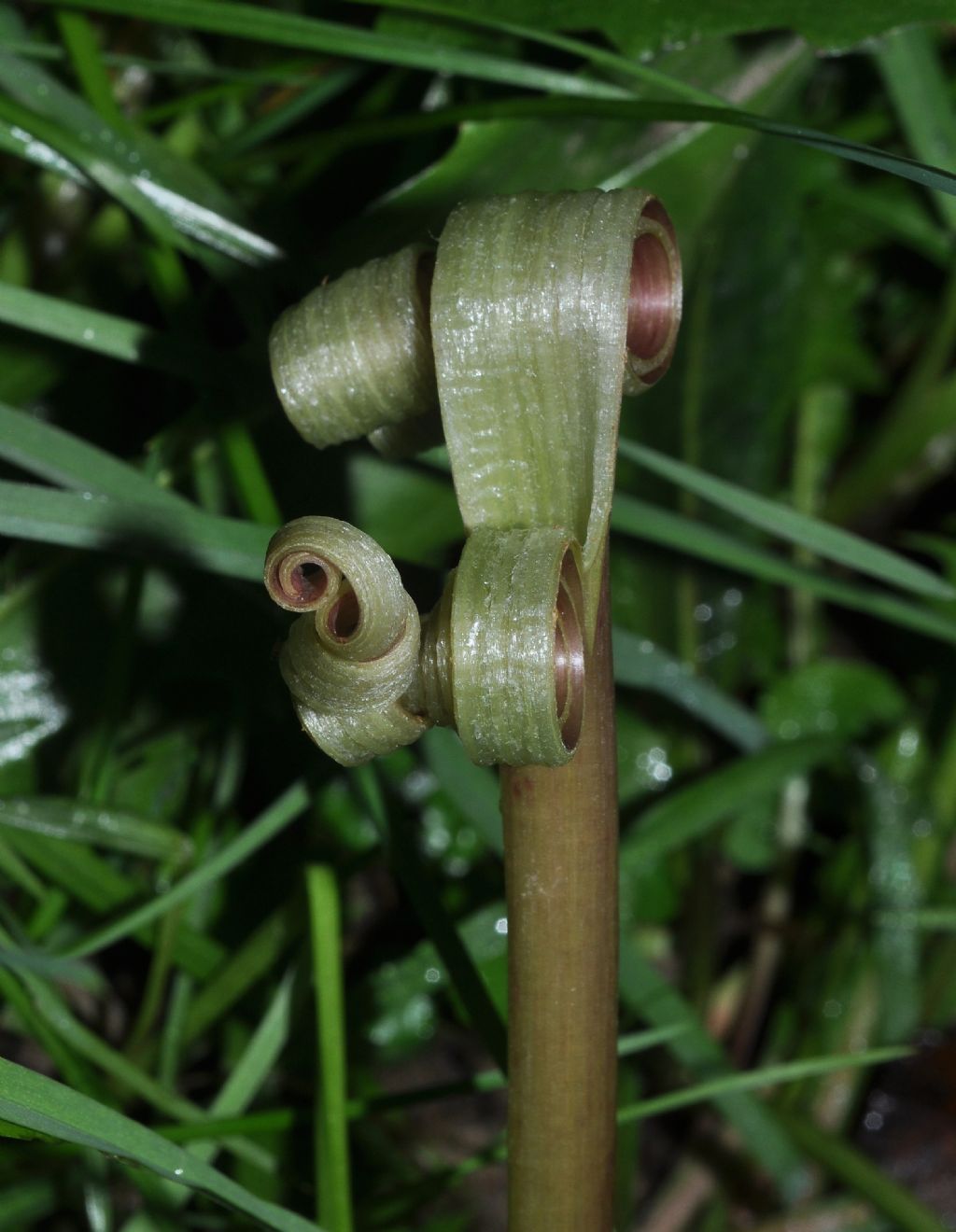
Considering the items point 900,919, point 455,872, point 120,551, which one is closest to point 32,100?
point 120,551

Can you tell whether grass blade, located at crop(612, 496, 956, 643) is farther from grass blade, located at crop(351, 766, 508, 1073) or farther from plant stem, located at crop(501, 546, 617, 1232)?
plant stem, located at crop(501, 546, 617, 1232)

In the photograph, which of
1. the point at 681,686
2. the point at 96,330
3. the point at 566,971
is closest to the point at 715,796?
the point at 681,686

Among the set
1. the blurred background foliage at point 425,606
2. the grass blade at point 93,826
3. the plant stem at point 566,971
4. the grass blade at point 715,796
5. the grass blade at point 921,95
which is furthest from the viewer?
the grass blade at point 715,796

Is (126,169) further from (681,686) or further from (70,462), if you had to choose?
(681,686)

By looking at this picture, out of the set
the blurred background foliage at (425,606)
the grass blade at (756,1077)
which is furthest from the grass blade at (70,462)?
the grass blade at (756,1077)

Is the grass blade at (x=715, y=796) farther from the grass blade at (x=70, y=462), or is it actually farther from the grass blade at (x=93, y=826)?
the grass blade at (x=70, y=462)

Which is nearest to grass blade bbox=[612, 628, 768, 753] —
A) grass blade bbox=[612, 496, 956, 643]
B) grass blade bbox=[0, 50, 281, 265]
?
grass blade bbox=[612, 496, 956, 643]
